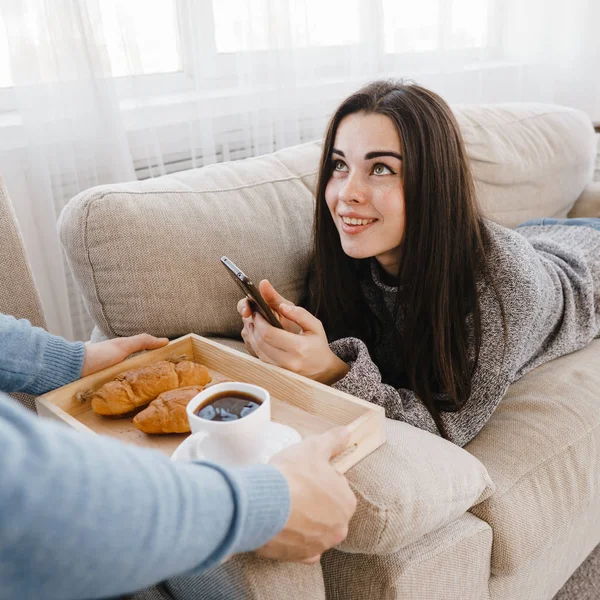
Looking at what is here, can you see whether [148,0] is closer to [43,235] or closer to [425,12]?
[43,235]

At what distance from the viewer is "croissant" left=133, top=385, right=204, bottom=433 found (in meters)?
0.83

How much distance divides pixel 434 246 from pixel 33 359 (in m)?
0.74

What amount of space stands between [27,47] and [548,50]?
2300mm

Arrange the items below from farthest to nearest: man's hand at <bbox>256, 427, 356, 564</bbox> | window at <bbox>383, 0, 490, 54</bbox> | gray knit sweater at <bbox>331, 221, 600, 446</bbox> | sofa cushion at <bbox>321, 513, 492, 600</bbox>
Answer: window at <bbox>383, 0, 490, 54</bbox> < gray knit sweater at <bbox>331, 221, 600, 446</bbox> < sofa cushion at <bbox>321, 513, 492, 600</bbox> < man's hand at <bbox>256, 427, 356, 564</bbox>

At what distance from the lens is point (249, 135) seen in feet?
6.36

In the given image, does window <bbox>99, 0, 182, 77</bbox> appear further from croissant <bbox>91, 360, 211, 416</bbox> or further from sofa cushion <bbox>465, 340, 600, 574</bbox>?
sofa cushion <bbox>465, 340, 600, 574</bbox>

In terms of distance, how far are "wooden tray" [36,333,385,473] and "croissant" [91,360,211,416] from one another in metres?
0.03

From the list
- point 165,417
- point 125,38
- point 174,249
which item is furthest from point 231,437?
point 125,38

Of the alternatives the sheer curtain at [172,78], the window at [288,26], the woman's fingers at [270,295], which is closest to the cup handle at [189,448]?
the woman's fingers at [270,295]

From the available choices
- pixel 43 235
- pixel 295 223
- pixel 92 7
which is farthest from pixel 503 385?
pixel 92 7

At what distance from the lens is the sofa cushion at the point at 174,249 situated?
3.73ft

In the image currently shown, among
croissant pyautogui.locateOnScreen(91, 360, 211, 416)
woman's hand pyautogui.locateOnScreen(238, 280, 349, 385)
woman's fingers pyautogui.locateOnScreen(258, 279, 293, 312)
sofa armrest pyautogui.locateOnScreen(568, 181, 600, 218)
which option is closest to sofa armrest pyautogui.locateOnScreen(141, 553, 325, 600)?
croissant pyautogui.locateOnScreen(91, 360, 211, 416)

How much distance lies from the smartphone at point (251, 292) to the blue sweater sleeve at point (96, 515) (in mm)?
389

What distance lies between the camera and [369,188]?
1.18 m
